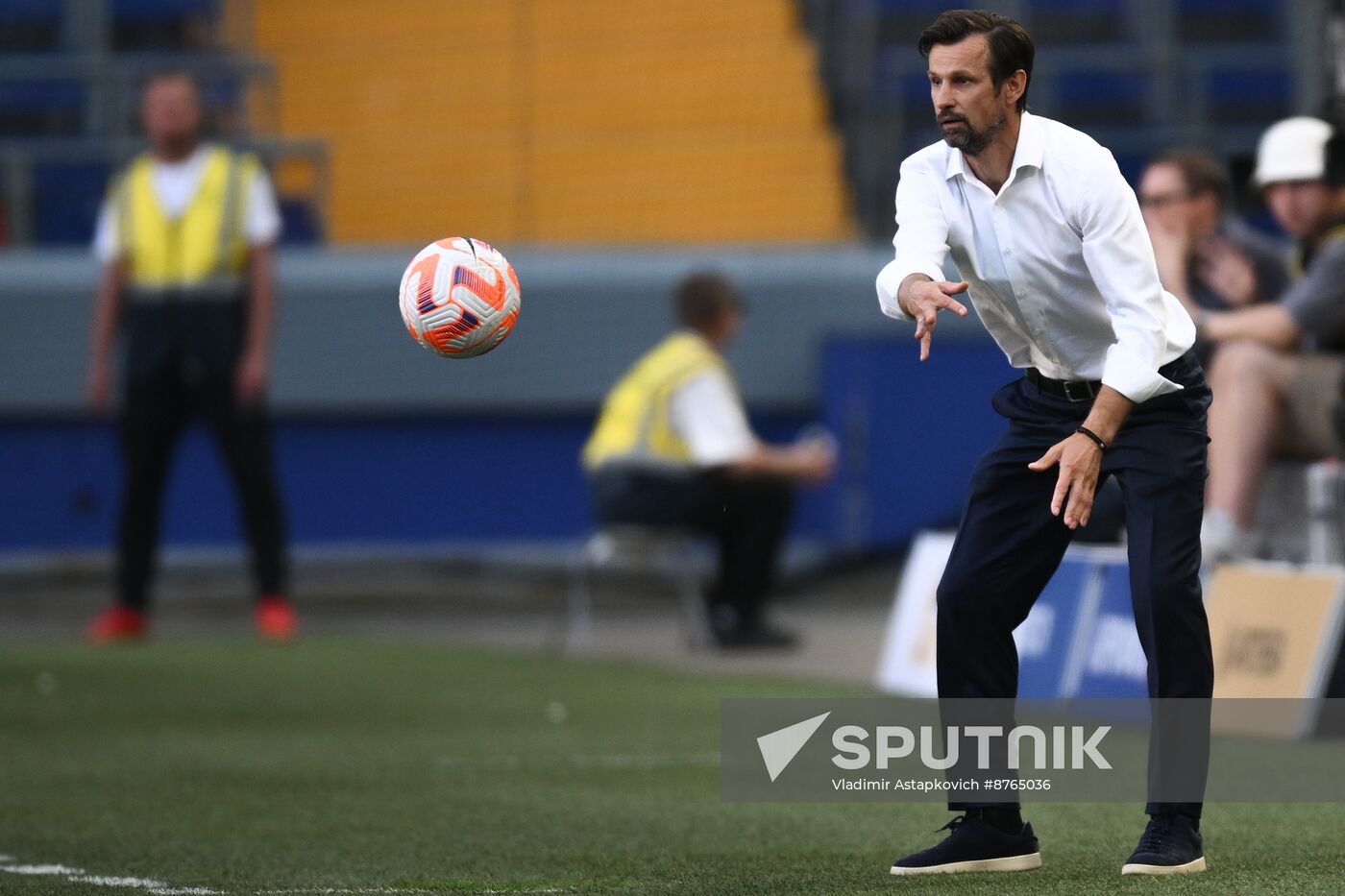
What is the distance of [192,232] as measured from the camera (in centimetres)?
1076

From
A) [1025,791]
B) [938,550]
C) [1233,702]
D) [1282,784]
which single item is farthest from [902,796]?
[938,550]

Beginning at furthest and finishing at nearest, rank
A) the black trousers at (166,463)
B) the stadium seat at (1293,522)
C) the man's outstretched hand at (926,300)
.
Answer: the black trousers at (166,463)
the stadium seat at (1293,522)
the man's outstretched hand at (926,300)

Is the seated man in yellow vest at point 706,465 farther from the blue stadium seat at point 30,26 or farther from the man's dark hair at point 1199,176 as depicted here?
the blue stadium seat at point 30,26

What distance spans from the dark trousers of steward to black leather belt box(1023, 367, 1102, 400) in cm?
637

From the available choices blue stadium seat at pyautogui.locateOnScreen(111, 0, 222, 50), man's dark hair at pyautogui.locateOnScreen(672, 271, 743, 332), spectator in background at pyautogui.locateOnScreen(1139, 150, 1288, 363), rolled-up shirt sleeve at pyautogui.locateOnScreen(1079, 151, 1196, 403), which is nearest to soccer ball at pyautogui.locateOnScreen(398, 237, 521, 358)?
rolled-up shirt sleeve at pyautogui.locateOnScreen(1079, 151, 1196, 403)

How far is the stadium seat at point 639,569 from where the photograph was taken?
10.7 meters

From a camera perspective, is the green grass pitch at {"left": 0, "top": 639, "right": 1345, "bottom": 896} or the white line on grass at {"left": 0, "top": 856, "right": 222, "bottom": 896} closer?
the white line on grass at {"left": 0, "top": 856, "right": 222, "bottom": 896}

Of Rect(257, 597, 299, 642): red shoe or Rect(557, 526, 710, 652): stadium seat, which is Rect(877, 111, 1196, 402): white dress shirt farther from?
Rect(257, 597, 299, 642): red shoe

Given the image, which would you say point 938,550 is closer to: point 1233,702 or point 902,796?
point 1233,702

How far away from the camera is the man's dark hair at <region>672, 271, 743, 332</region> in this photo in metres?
10.9

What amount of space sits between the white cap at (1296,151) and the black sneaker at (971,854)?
4749 mm

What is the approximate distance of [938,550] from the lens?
358 inches

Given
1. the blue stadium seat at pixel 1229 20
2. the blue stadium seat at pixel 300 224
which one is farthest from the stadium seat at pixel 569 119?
the blue stadium seat at pixel 1229 20

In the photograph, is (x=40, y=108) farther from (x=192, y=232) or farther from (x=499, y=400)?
(x=192, y=232)
